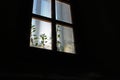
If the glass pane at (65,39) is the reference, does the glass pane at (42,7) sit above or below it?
above

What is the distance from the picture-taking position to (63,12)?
224 cm

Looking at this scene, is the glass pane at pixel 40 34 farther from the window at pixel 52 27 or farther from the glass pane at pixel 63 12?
the glass pane at pixel 63 12

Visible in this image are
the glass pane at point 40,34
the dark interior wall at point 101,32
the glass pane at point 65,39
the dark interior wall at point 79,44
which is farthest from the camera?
the dark interior wall at point 101,32

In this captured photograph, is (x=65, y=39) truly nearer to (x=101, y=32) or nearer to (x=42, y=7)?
(x=42, y=7)

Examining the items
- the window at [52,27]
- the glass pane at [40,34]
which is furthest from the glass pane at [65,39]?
the glass pane at [40,34]

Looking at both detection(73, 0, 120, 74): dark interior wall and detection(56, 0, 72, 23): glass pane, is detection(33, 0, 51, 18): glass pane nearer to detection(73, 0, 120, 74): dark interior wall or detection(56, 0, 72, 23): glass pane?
detection(56, 0, 72, 23): glass pane

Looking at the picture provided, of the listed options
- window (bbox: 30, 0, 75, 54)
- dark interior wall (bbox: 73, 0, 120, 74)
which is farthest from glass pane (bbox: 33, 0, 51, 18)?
dark interior wall (bbox: 73, 0, 120, 74)

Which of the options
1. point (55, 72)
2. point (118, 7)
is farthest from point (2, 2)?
point (118, 7)

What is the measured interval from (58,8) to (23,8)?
1.65 feet

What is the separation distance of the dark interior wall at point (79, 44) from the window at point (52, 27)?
3.6 inches

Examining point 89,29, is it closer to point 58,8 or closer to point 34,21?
point 58,8

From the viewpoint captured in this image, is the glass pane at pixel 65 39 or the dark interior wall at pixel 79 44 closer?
the dark interior wall at pixel 79 44

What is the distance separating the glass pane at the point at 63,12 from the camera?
217 centimetres

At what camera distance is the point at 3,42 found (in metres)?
1.61
